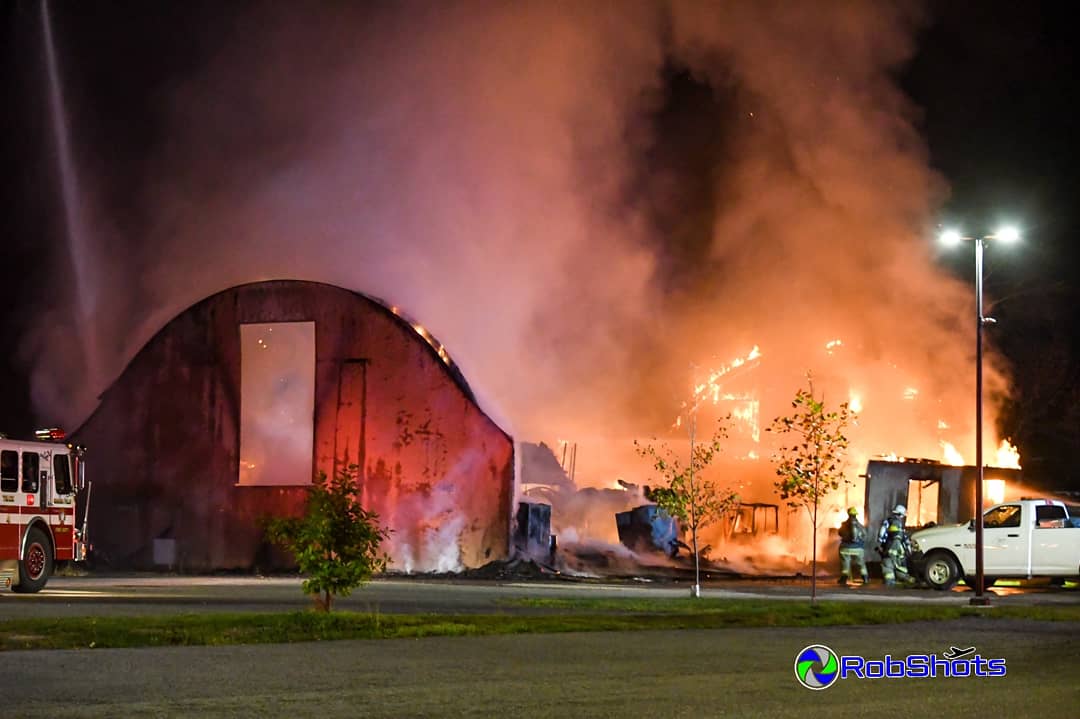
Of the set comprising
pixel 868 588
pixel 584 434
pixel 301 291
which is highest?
pixel 301 291

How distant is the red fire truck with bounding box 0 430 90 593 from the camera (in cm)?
2442

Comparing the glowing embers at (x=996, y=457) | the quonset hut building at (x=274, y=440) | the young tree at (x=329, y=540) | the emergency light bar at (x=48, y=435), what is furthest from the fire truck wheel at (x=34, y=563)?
the glowing embers at (x=996, y=457)

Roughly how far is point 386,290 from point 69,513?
40.7 ft

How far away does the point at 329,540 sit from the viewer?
17750 millimetres

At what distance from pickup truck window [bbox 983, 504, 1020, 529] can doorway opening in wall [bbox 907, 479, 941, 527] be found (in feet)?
26.9

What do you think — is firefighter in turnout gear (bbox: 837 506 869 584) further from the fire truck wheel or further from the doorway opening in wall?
the fire truck wheel

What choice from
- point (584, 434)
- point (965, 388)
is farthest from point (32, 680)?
point (965, 388)

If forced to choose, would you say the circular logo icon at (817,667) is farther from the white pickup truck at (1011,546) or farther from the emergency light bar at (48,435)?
the emergency light bar at (48,435)

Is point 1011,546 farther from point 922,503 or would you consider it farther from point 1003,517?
point 922,503

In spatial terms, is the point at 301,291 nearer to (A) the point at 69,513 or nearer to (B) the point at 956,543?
(A) the point at 69,513

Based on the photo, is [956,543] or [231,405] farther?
[231,405]

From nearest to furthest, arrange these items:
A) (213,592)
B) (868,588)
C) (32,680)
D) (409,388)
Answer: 1. (32,680)
2. (213,592)
3. (868,588)
4. (409,388)

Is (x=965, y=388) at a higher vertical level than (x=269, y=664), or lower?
higher

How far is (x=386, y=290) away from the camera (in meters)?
37.0
